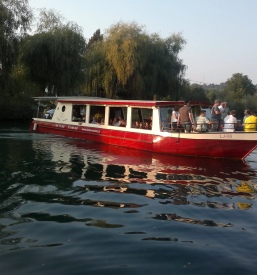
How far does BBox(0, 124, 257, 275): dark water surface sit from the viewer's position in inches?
148

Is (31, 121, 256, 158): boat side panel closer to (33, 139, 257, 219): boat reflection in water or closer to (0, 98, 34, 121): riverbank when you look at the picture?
(33, 139, 257, 219): boat reflection in water

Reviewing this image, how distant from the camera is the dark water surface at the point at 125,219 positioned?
377cm

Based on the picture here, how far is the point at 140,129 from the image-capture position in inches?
514

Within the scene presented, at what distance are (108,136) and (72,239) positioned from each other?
1036 cm

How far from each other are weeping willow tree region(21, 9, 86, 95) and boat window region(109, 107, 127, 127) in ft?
45.2

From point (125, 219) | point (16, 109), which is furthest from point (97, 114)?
point (16, 109)

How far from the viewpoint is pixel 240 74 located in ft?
332

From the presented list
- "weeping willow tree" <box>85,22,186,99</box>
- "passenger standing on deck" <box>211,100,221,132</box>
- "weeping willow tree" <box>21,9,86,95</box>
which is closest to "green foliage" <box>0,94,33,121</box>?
"weeping willow tree" <box>21,9,86,95</box>

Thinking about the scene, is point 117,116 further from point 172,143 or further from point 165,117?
point 172,143

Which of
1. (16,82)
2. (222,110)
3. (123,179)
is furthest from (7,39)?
(123,179)

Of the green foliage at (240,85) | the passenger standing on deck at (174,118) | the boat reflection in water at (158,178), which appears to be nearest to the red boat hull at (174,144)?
the boat reflection in water at (158,178)

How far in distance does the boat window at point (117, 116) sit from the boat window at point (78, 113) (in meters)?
2.00

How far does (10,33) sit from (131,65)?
10.9m

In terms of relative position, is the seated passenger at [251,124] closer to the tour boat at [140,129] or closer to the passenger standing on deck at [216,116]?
the passenger standing on deck at [216,116]
